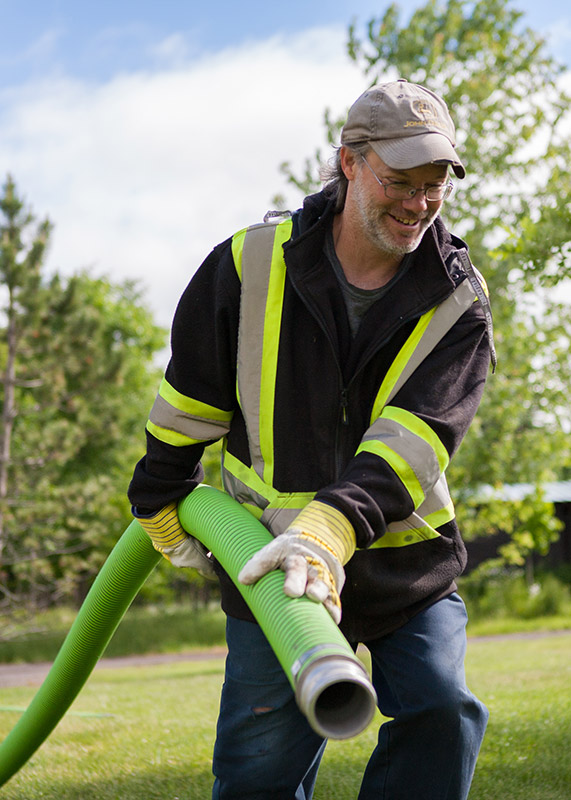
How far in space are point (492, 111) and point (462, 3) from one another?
2554 mm

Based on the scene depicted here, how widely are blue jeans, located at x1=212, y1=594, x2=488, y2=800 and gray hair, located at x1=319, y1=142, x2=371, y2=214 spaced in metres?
1.29

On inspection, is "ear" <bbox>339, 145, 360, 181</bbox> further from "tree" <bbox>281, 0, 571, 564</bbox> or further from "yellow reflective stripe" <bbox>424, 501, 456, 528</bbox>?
"tree" <bbox>281, 0, 571, 564</bbox>

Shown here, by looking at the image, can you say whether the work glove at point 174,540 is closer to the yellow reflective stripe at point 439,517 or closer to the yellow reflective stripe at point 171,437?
the yellow reflective stripe at point 171,437

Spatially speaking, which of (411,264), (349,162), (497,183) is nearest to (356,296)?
(411,264)

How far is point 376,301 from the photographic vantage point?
268 centimetres

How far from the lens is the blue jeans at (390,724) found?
247 cm

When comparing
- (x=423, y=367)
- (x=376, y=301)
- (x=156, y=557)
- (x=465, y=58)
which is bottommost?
(x=156, y=557)

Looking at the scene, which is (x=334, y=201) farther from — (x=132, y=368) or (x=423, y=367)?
(x=132, y=368)

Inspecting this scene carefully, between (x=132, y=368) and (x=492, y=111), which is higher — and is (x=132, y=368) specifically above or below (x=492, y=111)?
below

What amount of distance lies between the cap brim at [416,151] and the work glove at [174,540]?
135 centimetres

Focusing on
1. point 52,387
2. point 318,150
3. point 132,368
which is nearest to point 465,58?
point 318,150

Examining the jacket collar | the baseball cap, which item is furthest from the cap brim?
the jacket collar

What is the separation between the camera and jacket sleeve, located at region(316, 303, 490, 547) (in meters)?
2.29

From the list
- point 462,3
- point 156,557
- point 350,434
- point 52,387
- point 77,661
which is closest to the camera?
point 350,434
